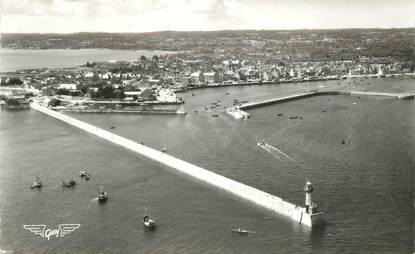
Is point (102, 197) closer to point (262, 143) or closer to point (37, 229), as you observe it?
point (37, 229)

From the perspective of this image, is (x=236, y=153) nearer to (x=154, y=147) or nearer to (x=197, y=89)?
(x=154, y=147)

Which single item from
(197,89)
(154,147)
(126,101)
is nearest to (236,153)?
(154,147)

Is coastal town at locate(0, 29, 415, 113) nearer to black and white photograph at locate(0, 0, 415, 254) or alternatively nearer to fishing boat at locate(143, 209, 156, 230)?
black and white photograph at locate(0, 0, 415, 254)

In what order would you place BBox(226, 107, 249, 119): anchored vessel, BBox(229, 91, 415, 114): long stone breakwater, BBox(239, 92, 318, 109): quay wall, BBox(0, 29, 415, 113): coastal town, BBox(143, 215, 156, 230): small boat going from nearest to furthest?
BBox(143, 215, 156, 230): small boat, BBox(226, 107, 249, 119): anchored vessel, BBox(239, 92, 318, 109): quay wall, BBox(229, 91, 415, 114): long stone breakwater, BBox(0, 29, 415, 113): coastal town

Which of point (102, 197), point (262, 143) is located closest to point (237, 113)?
point (262, 143)

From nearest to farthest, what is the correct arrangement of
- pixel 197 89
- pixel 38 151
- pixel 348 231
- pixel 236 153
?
1. pixel 348 231
2. pixel 236 153
3. pixel 38 151
4. pixel 197 89

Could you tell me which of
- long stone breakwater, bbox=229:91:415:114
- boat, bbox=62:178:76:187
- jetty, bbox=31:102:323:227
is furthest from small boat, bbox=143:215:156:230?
long stone breakwater, bbox=229:91:415:114
